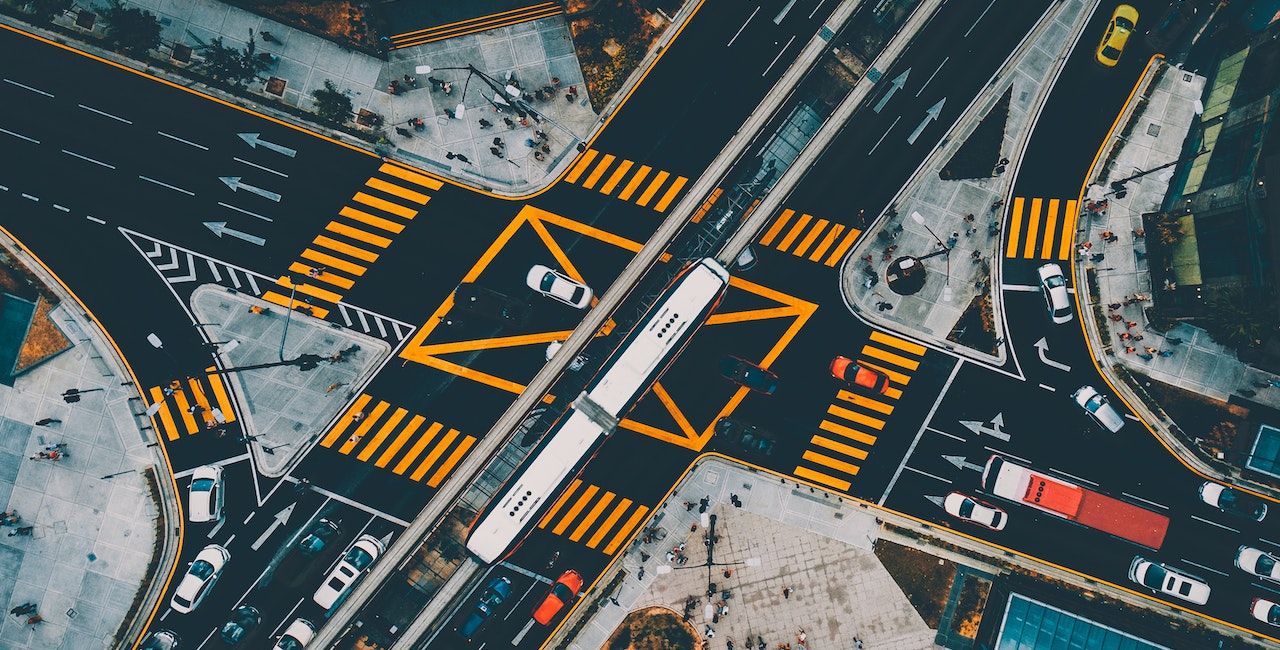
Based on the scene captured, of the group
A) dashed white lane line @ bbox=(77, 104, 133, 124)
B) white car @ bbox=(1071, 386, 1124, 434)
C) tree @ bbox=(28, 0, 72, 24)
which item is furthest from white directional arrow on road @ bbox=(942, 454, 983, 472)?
tree @ bbox=(28, 0, 72, 24)

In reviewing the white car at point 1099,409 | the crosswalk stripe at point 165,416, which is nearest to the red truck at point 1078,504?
the white car at point 1099,409

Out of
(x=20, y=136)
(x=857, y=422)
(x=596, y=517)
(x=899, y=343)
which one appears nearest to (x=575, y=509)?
(x=596, y=517)

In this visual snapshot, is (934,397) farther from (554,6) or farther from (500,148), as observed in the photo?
(554,6)

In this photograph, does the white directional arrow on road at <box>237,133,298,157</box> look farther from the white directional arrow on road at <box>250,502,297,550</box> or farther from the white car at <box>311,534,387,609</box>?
the white car at <box>311,534,387,609</box>

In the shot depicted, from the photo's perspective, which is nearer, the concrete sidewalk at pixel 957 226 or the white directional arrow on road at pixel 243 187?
the white directional arrow on road at pixel 243 187

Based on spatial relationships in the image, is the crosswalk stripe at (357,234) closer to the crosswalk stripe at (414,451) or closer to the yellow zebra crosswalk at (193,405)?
the yellow zebra crosswalk at (193,405)

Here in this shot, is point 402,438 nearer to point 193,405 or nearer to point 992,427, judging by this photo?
point 193,405

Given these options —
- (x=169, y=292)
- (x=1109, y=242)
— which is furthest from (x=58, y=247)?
(x=1109, y=242)
